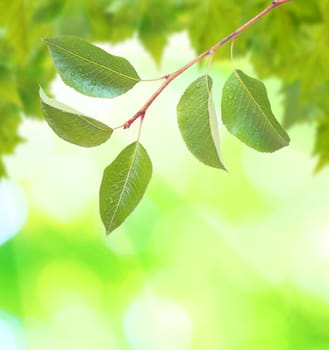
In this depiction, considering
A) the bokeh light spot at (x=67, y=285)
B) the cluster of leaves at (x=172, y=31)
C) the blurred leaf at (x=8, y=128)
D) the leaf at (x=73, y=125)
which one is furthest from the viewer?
the bokeh light spot at (x=67, y=285)

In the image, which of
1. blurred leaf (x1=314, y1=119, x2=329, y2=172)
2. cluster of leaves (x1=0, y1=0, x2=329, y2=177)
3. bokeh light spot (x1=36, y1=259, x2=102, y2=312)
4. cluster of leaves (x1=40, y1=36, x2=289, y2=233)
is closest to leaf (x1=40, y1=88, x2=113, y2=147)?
cluster of leaves (x1=40, y1=36, x2=289, y2=233)

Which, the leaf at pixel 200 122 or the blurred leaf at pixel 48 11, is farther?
the blurred leaf at pixel 48 11

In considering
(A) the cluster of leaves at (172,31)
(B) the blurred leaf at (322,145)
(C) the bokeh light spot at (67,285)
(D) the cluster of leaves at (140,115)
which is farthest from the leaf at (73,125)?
(C) the bokeh light spot at (67,285)

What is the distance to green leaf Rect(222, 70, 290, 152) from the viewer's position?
20 centimetres

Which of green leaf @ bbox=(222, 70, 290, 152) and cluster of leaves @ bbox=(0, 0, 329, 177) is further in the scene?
cluster of leaves @ bbox=(0, 0, 329, 177)

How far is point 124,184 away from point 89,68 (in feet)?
0.13

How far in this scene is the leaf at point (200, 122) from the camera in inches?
7.7

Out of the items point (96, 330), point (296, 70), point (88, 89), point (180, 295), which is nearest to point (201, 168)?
point (180, 295)

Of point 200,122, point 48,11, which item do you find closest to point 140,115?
point 200,122

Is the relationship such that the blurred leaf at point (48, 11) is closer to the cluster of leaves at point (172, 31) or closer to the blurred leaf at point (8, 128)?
the cluster of leaves at point (172, 31)

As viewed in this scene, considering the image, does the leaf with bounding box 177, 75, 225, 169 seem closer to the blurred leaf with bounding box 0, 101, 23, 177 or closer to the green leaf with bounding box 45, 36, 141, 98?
the green leaf with bounding box 45, 36, 141, 98

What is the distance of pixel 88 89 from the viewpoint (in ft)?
0.68

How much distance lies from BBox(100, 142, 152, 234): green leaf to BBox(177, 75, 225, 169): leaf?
2 centimetres

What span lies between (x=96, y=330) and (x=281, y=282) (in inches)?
16.5
